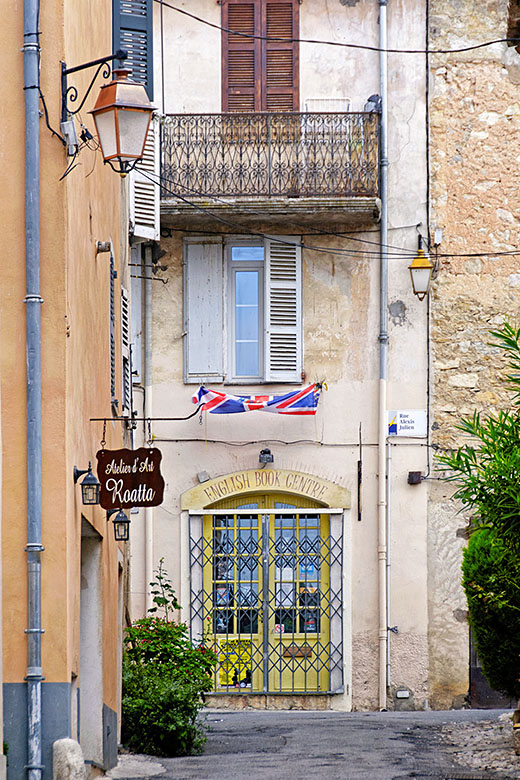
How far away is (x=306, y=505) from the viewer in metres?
18.4

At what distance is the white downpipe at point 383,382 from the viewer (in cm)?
1803

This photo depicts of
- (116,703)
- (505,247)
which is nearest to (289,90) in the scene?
(505,247)

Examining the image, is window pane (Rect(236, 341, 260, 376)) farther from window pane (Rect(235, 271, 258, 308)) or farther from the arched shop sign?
the arched shop sign

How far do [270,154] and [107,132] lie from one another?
9835 millimetres

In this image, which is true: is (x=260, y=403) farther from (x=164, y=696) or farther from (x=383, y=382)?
(x=164, y=696)

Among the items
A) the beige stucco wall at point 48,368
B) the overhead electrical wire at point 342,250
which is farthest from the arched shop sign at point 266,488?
the beige stucco wall at point 48,368

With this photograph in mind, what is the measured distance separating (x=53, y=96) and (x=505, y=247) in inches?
434

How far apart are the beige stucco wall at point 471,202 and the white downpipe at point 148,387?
143 inches

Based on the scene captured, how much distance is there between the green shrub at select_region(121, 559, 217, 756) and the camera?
1245 cm

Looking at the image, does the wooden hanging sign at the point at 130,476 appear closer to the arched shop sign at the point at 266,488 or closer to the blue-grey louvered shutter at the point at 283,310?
the arched shop sign at the point at 266,488

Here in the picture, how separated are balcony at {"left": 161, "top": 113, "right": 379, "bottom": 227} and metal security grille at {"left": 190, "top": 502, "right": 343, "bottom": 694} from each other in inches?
151

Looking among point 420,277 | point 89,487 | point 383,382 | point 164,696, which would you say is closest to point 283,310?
point 383,382

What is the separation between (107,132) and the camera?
8.56m

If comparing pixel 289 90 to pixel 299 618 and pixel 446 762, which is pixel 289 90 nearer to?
pixel 299 618
